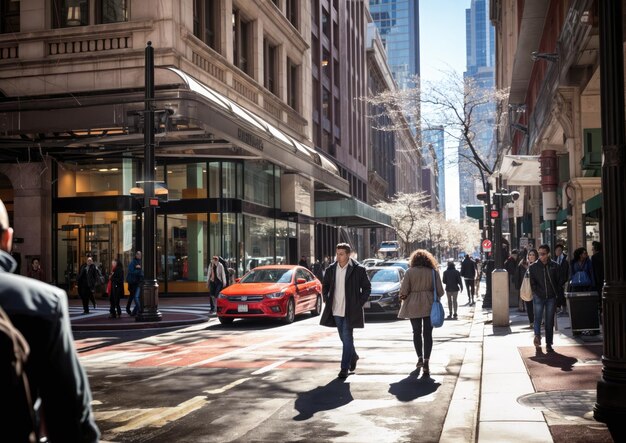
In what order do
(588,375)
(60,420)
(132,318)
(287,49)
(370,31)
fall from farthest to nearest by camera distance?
(370,31) → (287,49) → (132,318) → (588,375) → (60,420)

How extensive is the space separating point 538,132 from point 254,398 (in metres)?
17.6

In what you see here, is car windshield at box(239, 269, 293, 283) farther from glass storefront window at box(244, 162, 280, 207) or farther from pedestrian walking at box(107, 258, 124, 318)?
glass storefront window at box(244, 162, 280, 207)

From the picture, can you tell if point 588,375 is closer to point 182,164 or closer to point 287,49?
point 182,164

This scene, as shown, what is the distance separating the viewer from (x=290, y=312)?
21016 mm

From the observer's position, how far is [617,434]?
6625mm

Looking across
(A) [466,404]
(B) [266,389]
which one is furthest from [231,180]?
(A) [466,404]

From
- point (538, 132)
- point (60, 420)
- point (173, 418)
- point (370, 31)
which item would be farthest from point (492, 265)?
point (370, 31)

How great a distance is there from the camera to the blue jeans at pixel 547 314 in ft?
41.8

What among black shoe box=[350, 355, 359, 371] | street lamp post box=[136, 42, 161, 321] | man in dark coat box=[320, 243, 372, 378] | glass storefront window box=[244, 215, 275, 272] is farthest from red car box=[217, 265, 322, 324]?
glass storefront window box=[244, 215, 275, 272]

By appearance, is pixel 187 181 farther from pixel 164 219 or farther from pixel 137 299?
pixel 137 299

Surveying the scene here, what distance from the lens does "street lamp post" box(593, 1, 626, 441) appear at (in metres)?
6.79

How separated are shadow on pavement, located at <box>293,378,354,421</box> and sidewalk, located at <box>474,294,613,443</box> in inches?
64.4

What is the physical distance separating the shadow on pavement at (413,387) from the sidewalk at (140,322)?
10669 millimetres

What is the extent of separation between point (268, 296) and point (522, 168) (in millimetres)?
8856
